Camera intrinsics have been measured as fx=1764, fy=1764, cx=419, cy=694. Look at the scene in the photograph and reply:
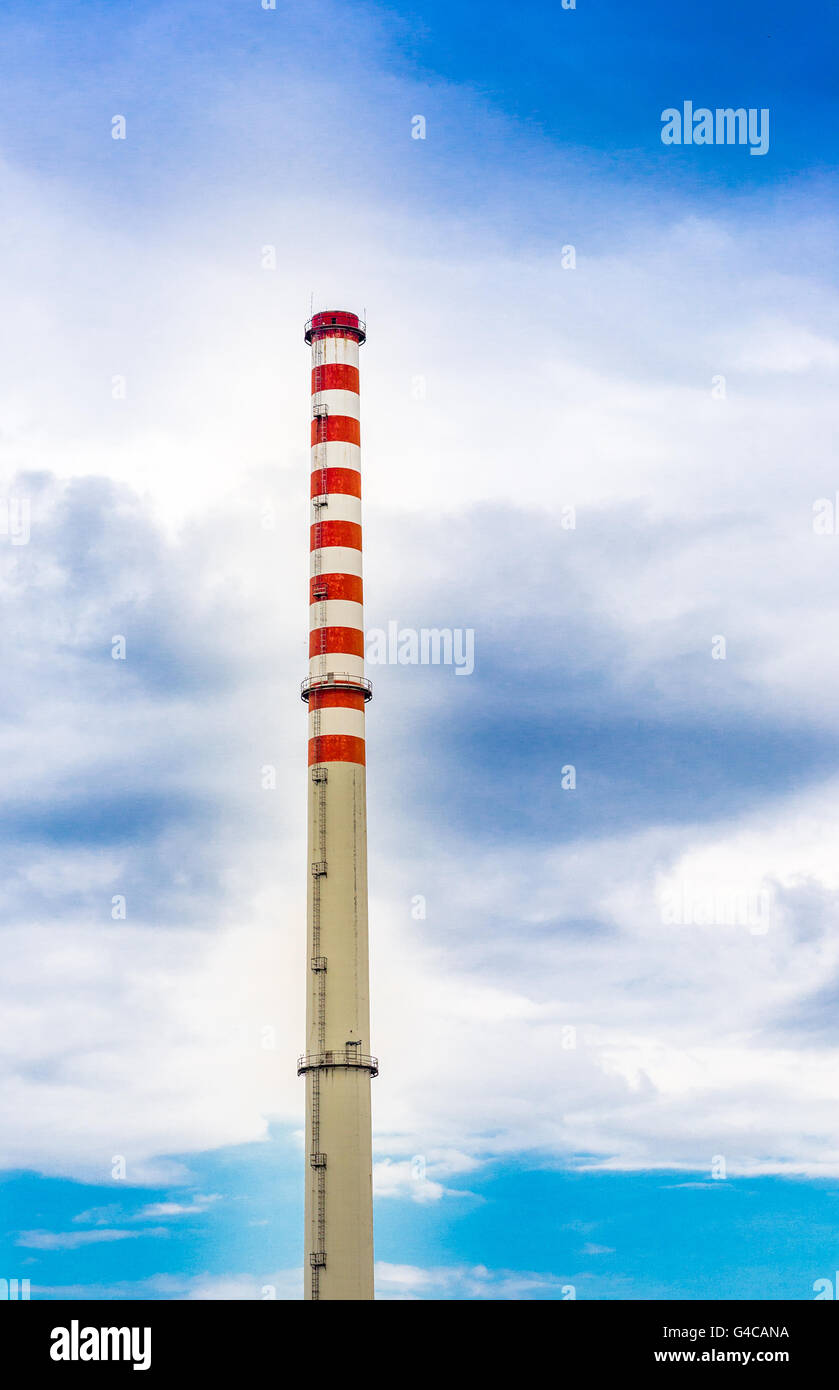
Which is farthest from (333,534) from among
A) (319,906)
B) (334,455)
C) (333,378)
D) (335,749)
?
(319,906)

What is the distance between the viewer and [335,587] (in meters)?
60.5

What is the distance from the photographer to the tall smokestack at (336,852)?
181ft

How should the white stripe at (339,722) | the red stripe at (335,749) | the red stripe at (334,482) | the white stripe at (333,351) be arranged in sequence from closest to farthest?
the red stripe at (335,749) → the white stripe at (339,722) → the red stripe at (334,482) → the white stripe at (333,351)

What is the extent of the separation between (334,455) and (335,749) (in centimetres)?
1073

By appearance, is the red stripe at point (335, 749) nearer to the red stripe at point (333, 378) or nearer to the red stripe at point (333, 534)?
the red stripe at point (333, 534)

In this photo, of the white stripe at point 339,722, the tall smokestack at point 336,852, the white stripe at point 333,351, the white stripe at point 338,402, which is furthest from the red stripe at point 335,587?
the white stripe at point 333,351

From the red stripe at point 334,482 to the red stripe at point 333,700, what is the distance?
7296 mm

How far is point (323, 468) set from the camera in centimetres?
6188

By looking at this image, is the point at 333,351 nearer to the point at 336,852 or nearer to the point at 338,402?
the point at 338,402

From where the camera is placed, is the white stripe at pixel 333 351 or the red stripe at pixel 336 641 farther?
the white stripe at pixel 333 351

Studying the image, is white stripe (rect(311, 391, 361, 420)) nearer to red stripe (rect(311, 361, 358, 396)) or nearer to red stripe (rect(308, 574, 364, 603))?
red stripe (rect(311, 361, 358, 396))

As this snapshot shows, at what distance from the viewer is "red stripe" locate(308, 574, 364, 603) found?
60.5 metres
